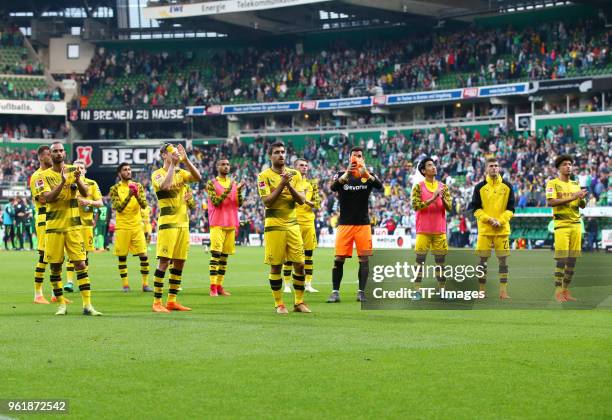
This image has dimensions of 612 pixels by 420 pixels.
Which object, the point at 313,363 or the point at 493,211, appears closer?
the point at 313,363

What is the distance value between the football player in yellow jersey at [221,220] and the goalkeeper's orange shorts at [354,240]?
3.24 metres

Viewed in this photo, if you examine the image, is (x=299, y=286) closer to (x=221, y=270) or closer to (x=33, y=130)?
(x=221, y=270)

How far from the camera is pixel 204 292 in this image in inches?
789

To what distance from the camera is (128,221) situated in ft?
68.4

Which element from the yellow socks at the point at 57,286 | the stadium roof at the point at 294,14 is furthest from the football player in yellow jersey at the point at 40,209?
the stadium roof at the point at 294,14

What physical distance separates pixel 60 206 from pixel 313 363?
6331 mm

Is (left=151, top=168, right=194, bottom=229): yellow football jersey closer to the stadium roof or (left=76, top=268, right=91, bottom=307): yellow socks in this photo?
(left=76, top=268, right=91, bottom=307): yellow socks

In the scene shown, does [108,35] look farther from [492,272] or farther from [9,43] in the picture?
[492,272]

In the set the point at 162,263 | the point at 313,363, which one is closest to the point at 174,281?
the point at 162,263

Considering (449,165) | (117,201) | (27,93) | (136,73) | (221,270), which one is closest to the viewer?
(221,270)

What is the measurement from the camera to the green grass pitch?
771 centimetres

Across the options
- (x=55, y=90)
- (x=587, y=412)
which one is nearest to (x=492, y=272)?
(x=587, y=412)

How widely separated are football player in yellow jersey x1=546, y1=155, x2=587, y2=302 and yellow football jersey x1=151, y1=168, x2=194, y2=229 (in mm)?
6111

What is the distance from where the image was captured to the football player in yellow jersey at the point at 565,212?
16.5 metres
